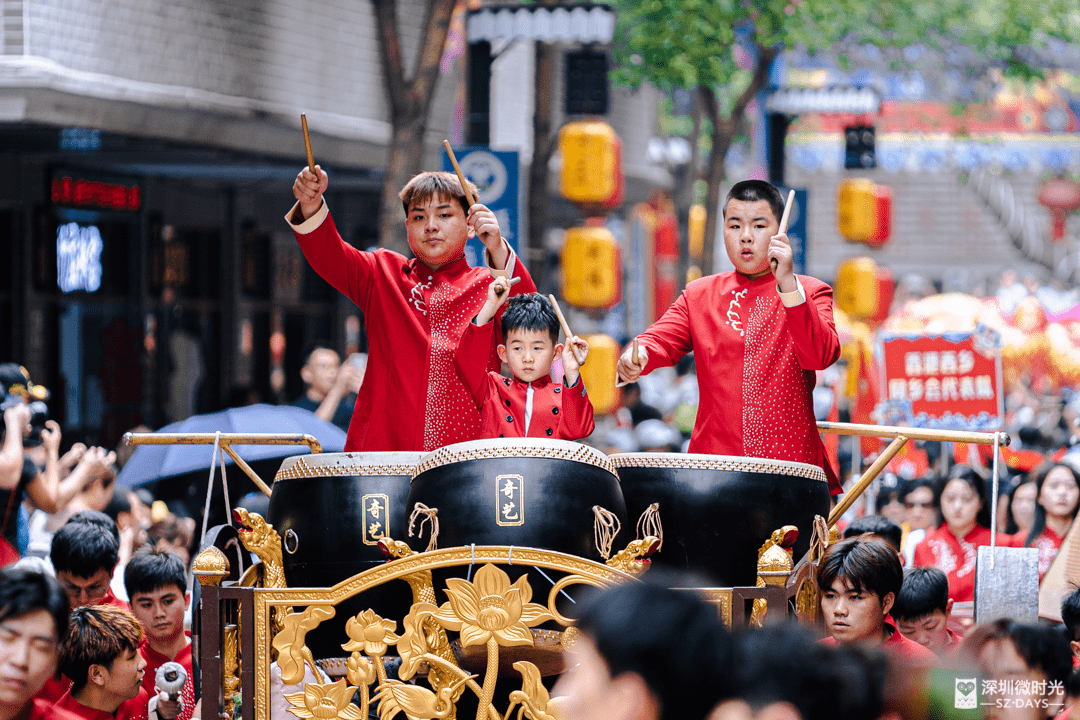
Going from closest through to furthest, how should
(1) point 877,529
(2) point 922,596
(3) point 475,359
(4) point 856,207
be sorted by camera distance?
1. (3) point 475,359
2. (2) point 922,596
3. (1) point 877,529
4. (4) point 856,207

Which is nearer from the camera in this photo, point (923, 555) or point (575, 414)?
point (575, 414)

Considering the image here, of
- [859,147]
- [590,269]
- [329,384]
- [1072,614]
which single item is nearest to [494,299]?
[1072,614]

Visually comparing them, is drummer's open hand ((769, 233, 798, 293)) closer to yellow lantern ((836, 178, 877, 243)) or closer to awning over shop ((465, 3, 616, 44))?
awning over shop ((465, 3, 616, 44))

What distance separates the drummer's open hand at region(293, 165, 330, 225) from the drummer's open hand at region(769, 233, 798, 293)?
4.64ft

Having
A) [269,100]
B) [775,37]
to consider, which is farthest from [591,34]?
[775,37]

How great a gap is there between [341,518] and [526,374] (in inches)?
30.6

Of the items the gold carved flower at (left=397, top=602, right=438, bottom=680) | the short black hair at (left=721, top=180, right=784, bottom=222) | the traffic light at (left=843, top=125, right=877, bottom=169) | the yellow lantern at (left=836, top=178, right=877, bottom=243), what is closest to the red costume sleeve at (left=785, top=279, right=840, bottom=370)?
the short black hair at (left=721, top=180, right=784, bottom=222)

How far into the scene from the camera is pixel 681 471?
434cm

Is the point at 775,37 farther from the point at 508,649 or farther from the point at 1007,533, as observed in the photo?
the point at 508,649

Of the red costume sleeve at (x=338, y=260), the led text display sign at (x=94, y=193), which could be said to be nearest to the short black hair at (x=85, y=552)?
the red costume sleeve at (x=338, y=260)

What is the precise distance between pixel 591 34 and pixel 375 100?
10.2 ft

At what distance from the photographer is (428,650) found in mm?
4016

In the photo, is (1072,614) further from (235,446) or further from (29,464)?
(235,446)

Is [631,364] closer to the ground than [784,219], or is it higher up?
closer to the ground
